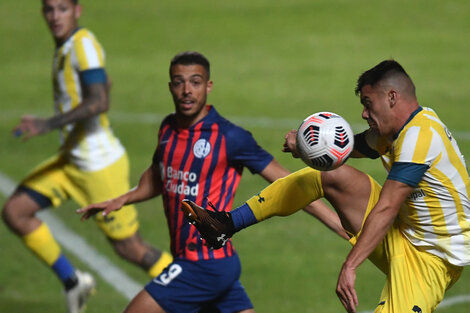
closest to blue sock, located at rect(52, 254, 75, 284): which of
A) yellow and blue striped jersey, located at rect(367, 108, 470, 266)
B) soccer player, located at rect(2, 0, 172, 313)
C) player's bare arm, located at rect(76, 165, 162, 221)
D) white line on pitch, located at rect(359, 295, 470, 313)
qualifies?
soccer player, located at rect(2, 0, 172, 313)

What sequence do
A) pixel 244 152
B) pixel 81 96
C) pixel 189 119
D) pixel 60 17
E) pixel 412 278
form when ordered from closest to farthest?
pixel 412 278 < pixel 244 152 < pixel 189 119 < pixel 81 96 < pixel 60 17

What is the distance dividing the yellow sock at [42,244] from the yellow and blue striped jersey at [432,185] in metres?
3.65

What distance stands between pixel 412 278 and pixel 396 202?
63 centimetres

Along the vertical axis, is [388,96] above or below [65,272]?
above

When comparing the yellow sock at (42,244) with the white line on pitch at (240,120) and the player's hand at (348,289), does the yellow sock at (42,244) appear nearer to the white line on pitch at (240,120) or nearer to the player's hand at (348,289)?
the player's hand at (348,289)

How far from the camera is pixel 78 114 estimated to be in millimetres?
8453

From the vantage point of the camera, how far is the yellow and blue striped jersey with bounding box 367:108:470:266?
19.0 ft

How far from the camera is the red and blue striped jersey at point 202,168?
268 inches

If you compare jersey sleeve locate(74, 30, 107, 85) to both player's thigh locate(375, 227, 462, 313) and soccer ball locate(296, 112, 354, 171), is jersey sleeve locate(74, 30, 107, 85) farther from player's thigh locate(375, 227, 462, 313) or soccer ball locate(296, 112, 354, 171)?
player's thigh locate(375, 227, 462, 313)

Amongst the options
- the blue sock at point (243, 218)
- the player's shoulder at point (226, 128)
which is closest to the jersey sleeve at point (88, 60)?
the player's shoulder at point (226, 128)

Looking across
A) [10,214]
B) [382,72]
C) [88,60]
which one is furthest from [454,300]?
[10,214]

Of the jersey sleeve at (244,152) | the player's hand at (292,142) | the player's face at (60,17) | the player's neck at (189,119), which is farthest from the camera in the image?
the player's face at (60,17)

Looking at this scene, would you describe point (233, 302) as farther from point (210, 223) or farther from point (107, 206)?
point (107, 206)

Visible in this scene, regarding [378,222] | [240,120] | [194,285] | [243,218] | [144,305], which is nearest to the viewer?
[378,222]
